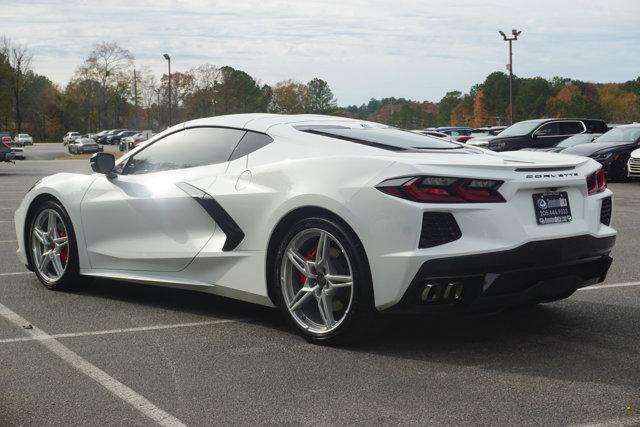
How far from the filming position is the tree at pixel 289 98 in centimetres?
11912

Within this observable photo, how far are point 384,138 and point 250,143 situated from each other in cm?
88

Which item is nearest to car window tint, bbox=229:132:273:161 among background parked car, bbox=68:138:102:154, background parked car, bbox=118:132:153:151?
background parked car, bbox=118:132:153:151

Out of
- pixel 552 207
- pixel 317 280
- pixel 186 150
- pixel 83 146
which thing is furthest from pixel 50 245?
pixel 83 146

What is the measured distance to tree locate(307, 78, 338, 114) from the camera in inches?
5656

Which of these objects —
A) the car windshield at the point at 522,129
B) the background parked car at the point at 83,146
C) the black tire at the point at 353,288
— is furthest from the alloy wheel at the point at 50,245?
the background parked car at the point at 83,146

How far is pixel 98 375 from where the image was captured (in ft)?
14.6

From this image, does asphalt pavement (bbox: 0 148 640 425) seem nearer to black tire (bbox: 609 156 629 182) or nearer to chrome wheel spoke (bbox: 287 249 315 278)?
chrome wheel spoke (bbox: 287 249 315 278)

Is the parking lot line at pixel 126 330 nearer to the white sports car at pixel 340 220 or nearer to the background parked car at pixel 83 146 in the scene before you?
the white sports car at pixel 340 220

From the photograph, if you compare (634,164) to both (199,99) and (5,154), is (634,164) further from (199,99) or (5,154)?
(199,99)

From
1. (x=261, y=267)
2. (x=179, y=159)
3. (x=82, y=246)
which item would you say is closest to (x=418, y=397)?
(x=261, y=267)

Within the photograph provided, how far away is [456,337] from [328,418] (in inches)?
67.2

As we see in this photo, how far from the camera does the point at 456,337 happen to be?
5246 millimetres

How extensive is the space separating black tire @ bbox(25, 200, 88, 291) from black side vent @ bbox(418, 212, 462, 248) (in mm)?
3170

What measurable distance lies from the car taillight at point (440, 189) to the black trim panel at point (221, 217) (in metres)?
1.21
